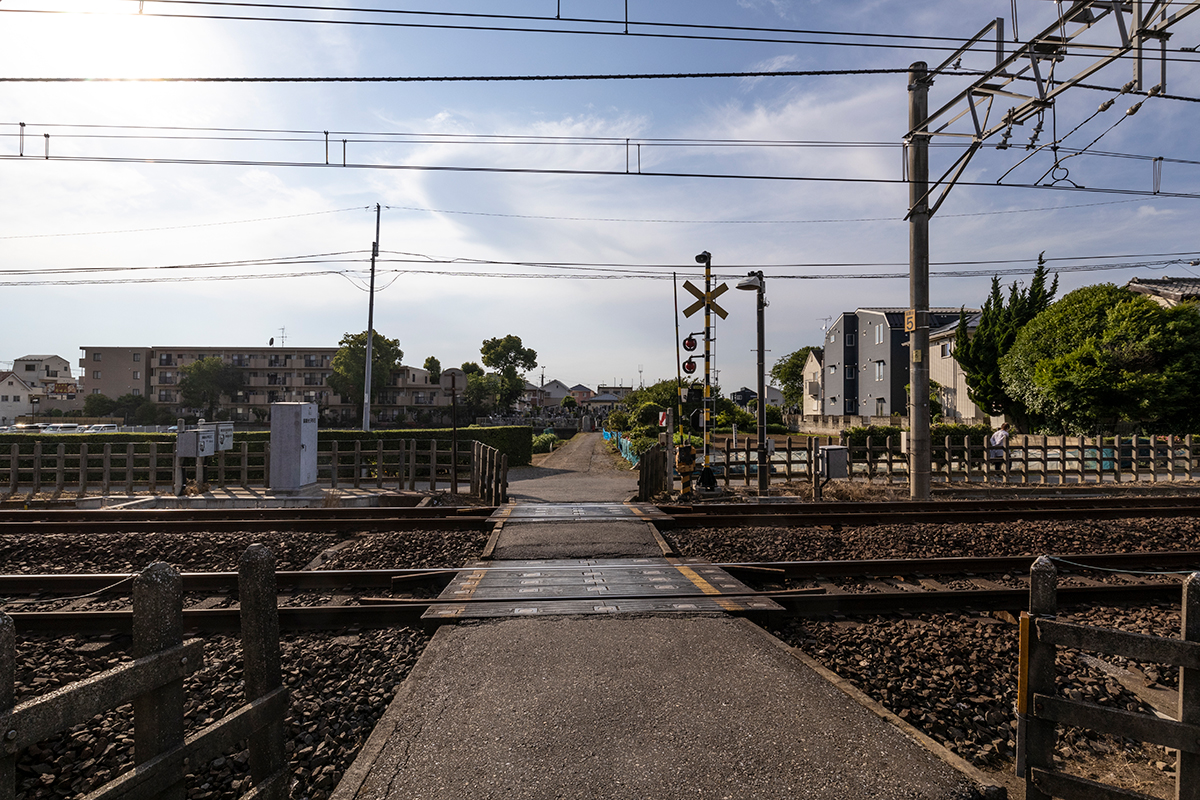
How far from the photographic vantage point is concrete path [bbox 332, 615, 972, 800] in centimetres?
328

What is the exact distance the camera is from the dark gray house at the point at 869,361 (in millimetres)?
48750

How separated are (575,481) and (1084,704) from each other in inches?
702

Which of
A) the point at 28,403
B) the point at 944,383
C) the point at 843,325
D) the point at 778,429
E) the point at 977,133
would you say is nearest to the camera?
the point at 977,133

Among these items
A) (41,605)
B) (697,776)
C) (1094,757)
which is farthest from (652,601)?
(41,605)

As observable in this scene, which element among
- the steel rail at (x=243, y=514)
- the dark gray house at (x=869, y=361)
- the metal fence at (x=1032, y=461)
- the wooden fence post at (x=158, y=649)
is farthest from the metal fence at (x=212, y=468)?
the dark gray house at (x=869, y=361)

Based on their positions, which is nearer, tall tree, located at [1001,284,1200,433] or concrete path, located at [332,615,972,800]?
concrete path, located at [332,615,972,800]

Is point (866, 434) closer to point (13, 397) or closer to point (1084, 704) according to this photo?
point (1084, 704)

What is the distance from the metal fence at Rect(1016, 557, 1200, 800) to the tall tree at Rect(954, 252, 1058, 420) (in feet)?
111

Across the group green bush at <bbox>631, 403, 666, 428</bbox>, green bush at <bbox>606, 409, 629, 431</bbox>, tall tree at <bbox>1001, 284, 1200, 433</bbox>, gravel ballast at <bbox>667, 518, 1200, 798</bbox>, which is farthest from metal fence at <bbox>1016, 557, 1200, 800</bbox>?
green bush at <bbox>606, 409, 629, 431</bbox>

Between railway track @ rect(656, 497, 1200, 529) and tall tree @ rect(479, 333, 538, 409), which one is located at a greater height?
tall tree @ rect(479, 333, 538, 409)

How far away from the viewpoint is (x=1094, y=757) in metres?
4.16

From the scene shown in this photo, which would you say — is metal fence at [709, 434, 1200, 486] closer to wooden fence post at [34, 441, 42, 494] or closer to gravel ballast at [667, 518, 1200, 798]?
gravel ballast at [667, 518, 1200, 798]

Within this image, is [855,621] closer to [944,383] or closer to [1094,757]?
[1094,757]

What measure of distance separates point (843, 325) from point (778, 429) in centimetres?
1509
